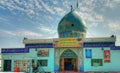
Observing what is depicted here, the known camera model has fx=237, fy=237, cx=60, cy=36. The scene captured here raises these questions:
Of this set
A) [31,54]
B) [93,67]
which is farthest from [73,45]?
[31,54]

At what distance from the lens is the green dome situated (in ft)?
117

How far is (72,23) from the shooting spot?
117ft

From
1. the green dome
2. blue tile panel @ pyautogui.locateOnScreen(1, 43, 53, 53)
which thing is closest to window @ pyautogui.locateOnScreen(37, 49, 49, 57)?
blue tile panel @ pyautogui.locateOnScreen(1, 43, 53, 53)

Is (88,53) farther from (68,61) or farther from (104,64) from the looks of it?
(68,61)

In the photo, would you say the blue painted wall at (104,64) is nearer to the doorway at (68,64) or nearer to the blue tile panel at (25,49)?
the doorway at (68,64)

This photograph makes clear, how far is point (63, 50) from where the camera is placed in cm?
3244

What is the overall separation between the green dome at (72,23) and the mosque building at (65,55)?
3911mm

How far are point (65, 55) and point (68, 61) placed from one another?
55.4 inches

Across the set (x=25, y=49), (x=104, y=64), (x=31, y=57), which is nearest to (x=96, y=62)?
(x=104, y=64)

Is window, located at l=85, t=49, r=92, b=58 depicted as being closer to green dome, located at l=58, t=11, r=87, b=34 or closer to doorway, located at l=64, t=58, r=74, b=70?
doorway, located at l=64, t=58, r=74, b=70

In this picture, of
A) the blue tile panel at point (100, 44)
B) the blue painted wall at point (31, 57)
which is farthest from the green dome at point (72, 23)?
the blue painted wall at point (31, 57)

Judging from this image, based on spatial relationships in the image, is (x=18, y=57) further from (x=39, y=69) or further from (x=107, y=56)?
(x=107, y=56)

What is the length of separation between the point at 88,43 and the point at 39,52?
6.91 m

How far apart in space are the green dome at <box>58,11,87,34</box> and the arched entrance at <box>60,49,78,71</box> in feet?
15.7
